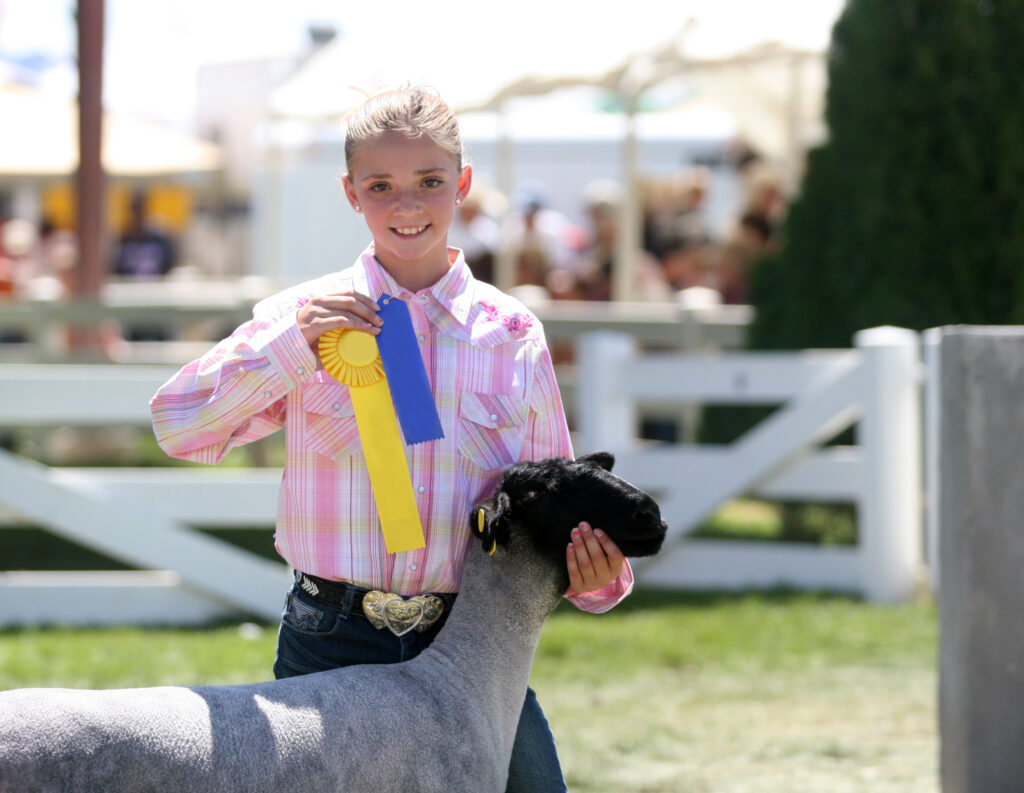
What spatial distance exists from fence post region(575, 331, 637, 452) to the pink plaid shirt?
4585 mm

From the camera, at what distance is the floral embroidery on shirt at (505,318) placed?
2.55 metres

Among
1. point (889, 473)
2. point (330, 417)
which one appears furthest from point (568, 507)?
point (889, 473)

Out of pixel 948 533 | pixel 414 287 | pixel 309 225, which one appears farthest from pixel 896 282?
pixel 309 225

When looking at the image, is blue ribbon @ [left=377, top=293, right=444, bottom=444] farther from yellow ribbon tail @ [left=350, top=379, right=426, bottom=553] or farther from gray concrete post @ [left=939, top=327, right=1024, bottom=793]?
gray concrete post @ [left=939, top=327, right=1024, bottom=793]

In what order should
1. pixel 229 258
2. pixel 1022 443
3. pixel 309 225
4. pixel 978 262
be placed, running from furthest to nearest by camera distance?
pixel 229 258 < pixel 309 225 < pixel 978 262 < pixel 1022 443

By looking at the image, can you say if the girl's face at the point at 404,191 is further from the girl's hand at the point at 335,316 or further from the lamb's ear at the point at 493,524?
the lamb's ear at the point at 493,524

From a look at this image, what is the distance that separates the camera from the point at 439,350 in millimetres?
2508

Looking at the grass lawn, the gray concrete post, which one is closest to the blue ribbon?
the gray concrete post

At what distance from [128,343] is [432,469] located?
37.5 feet

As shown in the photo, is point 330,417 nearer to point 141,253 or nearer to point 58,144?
point 141,253

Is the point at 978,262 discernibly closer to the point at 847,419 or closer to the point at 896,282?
the point at 896,282

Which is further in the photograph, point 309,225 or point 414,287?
point 309,225

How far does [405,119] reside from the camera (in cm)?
245

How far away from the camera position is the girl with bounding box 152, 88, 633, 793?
2398 millimetres
